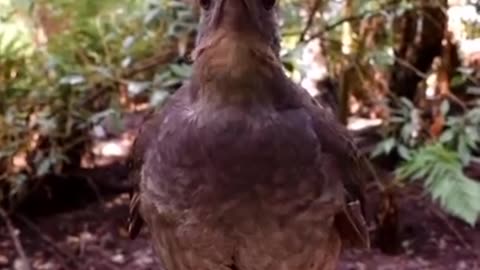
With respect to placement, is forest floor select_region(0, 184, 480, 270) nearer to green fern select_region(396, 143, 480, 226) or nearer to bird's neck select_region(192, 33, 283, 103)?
green fern select_region(396, 143, 480, 226)

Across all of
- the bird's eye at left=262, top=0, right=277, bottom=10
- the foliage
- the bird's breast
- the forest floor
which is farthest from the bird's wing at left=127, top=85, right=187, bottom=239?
the forest floor

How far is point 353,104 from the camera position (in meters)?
2.62

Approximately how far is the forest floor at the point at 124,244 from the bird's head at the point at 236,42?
1.07 metres

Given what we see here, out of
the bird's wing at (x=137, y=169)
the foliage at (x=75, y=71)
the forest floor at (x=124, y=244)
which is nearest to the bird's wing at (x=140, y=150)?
the bird's wing at (x=137, y=169)

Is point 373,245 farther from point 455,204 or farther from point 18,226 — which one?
point 18,226

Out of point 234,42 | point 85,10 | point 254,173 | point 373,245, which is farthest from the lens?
point 373,245

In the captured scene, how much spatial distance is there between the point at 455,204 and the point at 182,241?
27.4 inches

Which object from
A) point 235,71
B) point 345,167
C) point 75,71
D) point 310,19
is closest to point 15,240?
point 75,71

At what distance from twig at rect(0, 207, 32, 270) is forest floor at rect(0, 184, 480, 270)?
1 centimetres

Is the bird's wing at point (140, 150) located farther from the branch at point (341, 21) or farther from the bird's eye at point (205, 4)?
the branch at point (341, 21)

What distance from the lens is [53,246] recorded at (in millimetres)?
2537

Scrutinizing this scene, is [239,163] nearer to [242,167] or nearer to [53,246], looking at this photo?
[242,167]

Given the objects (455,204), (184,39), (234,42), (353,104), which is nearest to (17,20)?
(184,39)

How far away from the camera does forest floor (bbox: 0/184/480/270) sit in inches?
96.7
